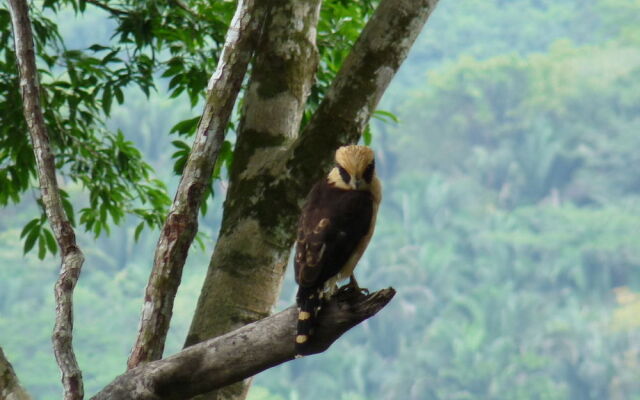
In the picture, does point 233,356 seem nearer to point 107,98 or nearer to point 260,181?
point 260,181

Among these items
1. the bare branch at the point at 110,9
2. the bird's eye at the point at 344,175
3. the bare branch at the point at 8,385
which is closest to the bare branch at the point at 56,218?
the bare branch at the point at 8,385

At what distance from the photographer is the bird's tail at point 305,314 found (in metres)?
2.80

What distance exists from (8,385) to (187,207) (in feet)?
2.84

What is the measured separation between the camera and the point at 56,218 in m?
3.30

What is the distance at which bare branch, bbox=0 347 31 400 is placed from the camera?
3.17 metres

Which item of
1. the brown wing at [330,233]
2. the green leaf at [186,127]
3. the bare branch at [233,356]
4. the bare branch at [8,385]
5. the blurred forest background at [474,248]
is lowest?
the bare branch at [233,356]

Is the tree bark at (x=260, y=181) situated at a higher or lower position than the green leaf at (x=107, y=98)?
lower

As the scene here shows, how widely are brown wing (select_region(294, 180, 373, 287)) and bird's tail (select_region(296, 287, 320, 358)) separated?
0.10 metres

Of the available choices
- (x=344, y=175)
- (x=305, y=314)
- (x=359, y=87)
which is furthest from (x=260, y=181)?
(x=305, y=314)

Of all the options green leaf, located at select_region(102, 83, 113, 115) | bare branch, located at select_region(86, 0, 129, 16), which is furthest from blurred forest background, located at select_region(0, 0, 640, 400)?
green leaf, located at select_region(102, 83, 113, 115)

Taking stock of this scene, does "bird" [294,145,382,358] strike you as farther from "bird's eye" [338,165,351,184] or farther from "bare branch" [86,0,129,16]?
"bare branch" [86,0,129,16]

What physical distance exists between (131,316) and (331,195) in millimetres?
30372

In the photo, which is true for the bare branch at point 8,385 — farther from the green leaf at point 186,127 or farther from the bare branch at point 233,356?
the green leaf at point 186,127

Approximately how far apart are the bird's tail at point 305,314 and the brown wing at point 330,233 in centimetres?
10
